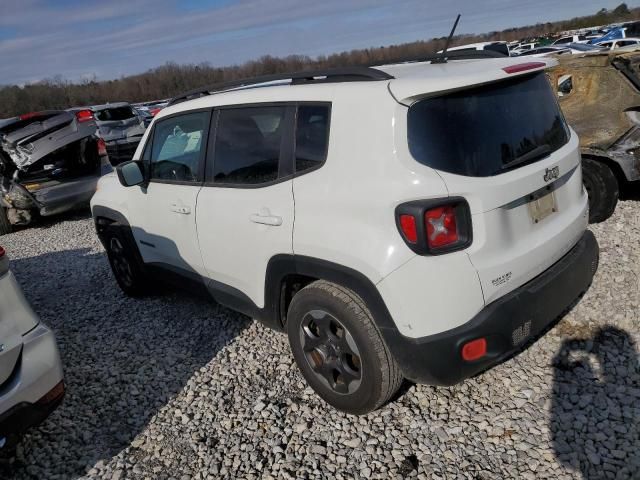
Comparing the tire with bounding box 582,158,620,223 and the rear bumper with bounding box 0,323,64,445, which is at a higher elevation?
the rear bumper with bounding box 0,323,64,445

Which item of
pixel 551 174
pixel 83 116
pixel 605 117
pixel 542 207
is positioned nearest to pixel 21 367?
pixel 542 207

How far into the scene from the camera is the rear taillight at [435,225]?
212cm

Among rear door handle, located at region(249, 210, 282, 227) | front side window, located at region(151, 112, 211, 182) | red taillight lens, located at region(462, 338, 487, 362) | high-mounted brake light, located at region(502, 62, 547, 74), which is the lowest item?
red taillight lens, located at region(462, 338, 487, 362)

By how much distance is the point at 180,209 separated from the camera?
3.46 metres

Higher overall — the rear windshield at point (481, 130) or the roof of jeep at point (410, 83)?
the roof of jeep at point (410, 83)

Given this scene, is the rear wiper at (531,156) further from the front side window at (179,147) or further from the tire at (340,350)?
the front side window at (179,147)

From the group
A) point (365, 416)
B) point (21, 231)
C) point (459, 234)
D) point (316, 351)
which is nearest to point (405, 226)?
point (459, 234)

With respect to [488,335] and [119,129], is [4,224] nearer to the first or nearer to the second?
[119,129]

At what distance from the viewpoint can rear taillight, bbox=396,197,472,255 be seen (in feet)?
6.97

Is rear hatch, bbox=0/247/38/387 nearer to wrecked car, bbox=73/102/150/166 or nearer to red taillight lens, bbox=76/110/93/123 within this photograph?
red taillight lens, bbox=76/110/93/123

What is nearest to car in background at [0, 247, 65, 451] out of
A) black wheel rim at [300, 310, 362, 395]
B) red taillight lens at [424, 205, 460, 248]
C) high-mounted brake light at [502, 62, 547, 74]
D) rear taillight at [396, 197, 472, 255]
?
black wheel rim at [300, 310, 362, 395]

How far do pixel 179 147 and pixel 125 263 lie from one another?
1.59 meters

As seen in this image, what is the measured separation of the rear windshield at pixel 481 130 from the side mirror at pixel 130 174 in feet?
7.62

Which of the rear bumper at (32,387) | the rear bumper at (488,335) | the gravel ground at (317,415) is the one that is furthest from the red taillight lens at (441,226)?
the rear bumper at (32,387)
